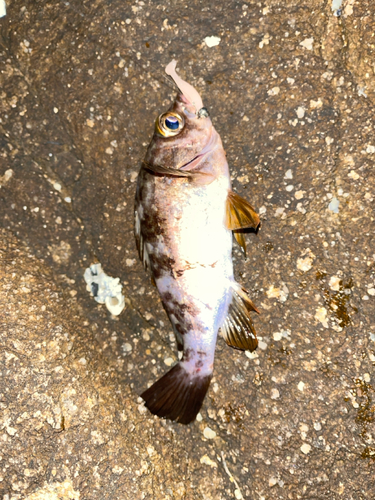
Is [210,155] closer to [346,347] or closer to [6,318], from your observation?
[346,347]

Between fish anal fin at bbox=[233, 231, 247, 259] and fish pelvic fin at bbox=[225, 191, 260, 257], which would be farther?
fish anal fin at bbox=[233, 231, 247, 259]

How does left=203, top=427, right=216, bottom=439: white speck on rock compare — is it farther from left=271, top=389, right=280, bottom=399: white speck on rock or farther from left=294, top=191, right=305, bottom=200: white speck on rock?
left=294, top=191, right=305, bottom=200: white speck on rock

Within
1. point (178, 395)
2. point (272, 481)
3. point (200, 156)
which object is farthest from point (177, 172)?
point (272, 481)

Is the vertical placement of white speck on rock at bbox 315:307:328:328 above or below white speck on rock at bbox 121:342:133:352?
above

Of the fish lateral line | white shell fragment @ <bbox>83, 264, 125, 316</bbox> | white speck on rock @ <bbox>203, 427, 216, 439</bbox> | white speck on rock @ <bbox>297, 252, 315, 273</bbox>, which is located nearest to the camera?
the fish lateral line

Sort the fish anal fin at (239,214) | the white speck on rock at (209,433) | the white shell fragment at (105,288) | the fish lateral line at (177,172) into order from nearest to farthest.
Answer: the fish lateral line at (177,172), the fish anal fin at (239,214), the white speck on rock at (209,433), the white shell fragment at (105,288)

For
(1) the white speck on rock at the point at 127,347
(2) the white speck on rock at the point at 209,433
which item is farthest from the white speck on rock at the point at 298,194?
(2) the white speck on rock at the point at 209,433

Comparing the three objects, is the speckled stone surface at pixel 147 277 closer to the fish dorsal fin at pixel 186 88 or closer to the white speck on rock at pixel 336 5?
the white speck on rock at pixel 336 5

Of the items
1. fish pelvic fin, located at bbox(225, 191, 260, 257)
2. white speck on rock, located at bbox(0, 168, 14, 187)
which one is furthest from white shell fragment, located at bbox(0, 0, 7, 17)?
fish pelvic fin, located at bbox(225, 191, 260, 257)
